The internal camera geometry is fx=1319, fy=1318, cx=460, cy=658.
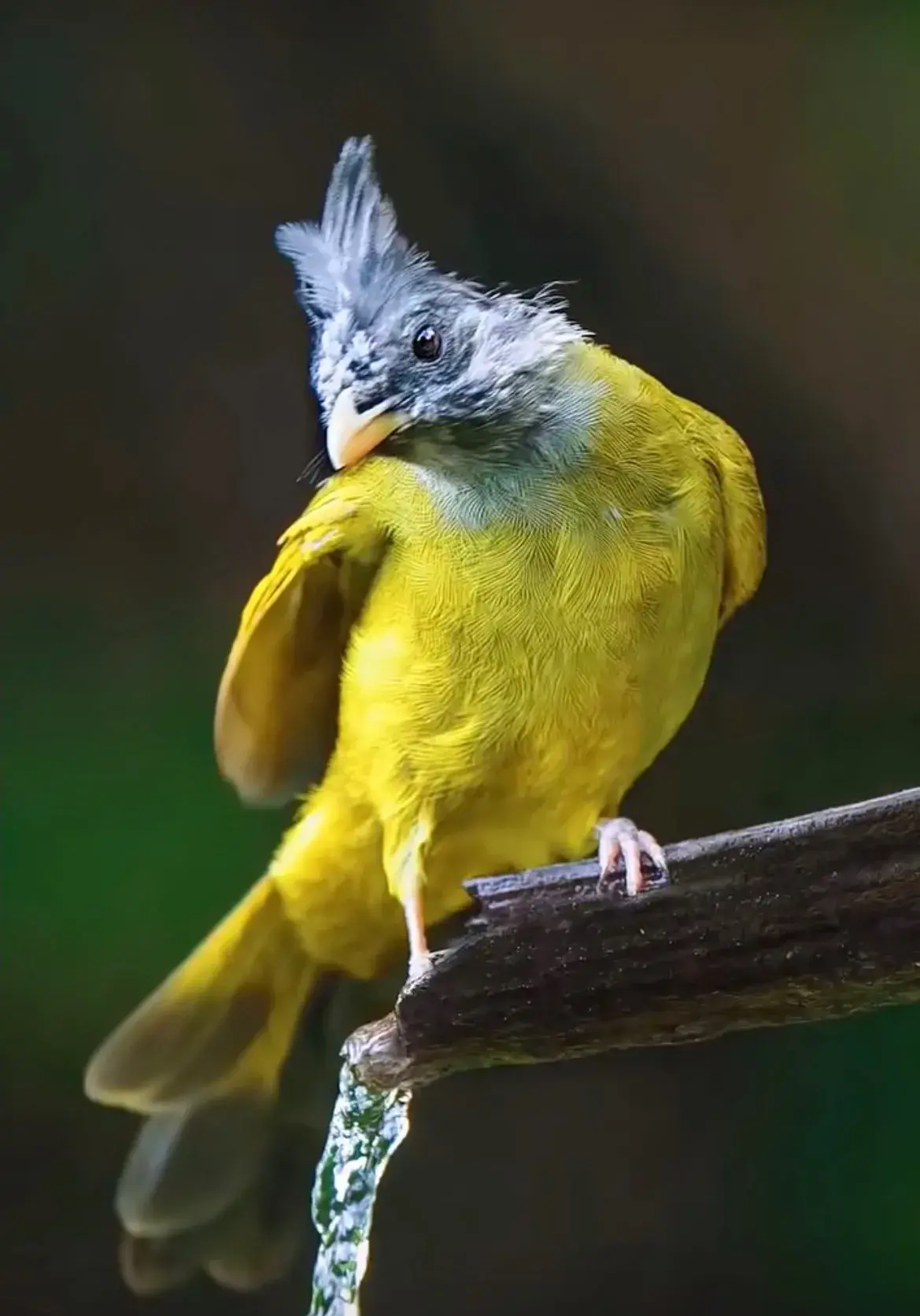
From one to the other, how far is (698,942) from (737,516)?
1.26 ft

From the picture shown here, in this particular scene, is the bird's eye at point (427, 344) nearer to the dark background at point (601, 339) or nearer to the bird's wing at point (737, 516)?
the dark background at point (601, 339)

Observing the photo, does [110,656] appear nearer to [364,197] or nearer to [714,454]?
[364,197]

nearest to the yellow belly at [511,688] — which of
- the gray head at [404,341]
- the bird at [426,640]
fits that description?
the bird at [426,640]

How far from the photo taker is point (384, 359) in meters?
1.10

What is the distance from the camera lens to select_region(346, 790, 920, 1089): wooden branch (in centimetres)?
106

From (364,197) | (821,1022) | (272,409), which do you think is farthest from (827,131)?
(821,1022)

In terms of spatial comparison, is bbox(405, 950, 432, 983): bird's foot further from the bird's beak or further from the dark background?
the bird's beak

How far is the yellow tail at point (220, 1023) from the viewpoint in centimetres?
128

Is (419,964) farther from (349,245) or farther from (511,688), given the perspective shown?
(349,245)

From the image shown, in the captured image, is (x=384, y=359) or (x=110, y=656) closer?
(x=384, y=359)

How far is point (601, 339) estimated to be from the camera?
122 centimetres

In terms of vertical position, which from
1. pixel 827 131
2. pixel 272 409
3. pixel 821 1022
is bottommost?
pixel 821 1022

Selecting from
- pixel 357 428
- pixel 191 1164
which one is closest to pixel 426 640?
pixel 357 428

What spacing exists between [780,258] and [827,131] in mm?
131
